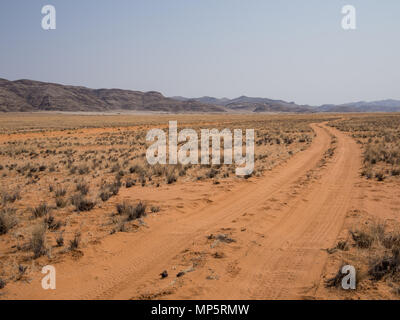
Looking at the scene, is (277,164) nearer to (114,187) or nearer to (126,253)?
(114,187)

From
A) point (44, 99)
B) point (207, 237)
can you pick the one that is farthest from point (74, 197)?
point (44, 99)

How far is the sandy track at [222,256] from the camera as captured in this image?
455 centimetres

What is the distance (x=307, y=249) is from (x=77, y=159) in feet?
56.8

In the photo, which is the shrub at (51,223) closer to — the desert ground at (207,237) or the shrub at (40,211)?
the desert ground at (207,237)

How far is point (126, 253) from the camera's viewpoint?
5930 mm

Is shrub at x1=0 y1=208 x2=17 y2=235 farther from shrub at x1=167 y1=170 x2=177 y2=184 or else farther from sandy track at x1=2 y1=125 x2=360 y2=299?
shrub at x1=167 y1=170 x2=177 y2=184

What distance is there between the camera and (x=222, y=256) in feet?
18.5

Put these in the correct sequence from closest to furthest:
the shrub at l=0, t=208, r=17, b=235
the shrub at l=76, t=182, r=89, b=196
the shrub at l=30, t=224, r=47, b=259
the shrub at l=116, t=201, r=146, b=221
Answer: the shrub at l=30, t=224, r=47, b=259 → the shrub at l=0, t=208, r=17, b=235 → the shrub at l=116, t=201, r=146, b=221 → the shrub at l=76, t=182, r=89, b=196

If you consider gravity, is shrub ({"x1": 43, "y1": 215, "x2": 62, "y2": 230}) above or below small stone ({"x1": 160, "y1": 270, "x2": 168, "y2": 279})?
above

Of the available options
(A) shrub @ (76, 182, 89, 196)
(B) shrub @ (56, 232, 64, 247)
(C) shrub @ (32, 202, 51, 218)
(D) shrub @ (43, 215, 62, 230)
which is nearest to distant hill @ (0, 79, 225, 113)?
(A) shrub @ (76, 182, 89, 196)

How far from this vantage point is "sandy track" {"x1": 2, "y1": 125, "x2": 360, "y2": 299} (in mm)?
4547

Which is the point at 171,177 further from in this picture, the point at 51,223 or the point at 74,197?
the point at 51,223

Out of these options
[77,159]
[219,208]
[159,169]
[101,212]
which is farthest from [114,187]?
[77,159]
